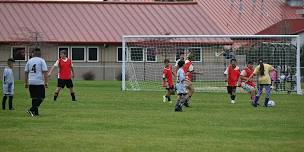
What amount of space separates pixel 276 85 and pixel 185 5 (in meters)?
27.6

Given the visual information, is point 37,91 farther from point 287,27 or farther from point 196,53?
point 287,27

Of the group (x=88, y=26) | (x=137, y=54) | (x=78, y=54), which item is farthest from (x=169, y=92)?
(x=78, y=54)

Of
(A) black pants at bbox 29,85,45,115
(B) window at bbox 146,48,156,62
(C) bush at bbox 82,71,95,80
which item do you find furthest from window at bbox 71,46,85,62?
(A) black pants at bbox 29,85,45,115

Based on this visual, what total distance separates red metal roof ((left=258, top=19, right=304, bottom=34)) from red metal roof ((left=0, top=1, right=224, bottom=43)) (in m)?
7.10

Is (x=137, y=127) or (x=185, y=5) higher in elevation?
(x=185, y=5)

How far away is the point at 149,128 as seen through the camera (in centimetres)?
1828

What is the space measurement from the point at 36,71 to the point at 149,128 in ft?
14.9

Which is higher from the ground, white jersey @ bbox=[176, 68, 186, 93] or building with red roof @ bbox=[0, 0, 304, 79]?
building with red roof @ bbox=[0, 0, 304, 79]

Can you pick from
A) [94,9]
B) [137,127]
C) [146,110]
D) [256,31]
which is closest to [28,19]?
[94,9]

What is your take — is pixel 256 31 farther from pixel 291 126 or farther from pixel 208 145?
pixel 208 145

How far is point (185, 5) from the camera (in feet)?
221

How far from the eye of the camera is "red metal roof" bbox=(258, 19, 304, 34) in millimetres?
67681

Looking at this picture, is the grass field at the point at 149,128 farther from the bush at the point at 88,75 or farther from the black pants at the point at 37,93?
the bush at the point at 88,75

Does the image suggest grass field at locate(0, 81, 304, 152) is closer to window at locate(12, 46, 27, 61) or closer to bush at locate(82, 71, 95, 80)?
bush at locate(82, 71, 95, 80)
